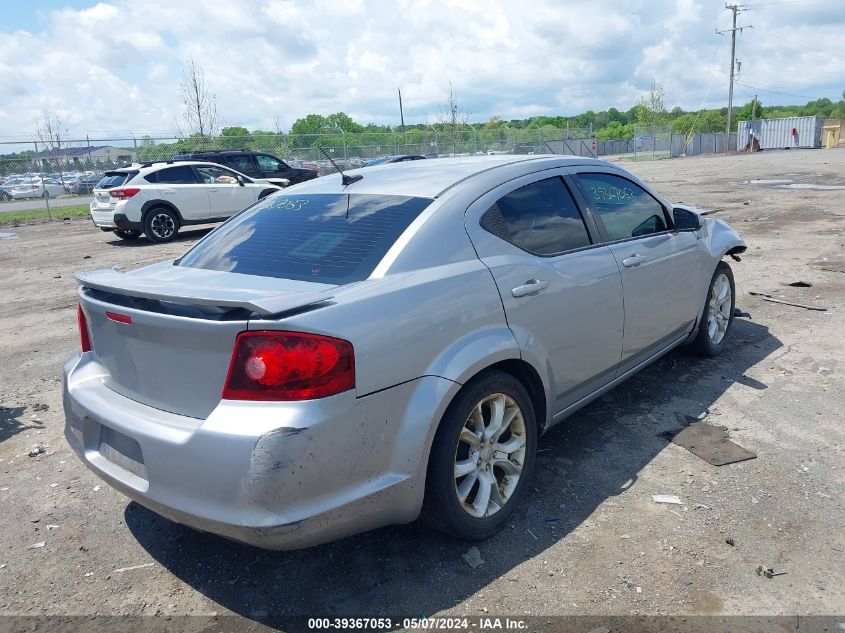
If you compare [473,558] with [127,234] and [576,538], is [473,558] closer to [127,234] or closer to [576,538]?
[576,538]

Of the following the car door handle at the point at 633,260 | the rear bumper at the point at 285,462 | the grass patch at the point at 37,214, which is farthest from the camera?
the grass patch at the point at 37,214

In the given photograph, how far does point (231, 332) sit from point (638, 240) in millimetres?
2791

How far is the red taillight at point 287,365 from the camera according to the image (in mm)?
2439

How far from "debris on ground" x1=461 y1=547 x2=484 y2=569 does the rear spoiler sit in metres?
1.36

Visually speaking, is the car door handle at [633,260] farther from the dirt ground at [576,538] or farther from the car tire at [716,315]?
the car tire at [716,315]

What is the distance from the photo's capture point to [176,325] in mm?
2592

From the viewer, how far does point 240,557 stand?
10.3ft

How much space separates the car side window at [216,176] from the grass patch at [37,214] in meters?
9.18

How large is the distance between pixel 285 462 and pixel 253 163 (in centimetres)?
1692

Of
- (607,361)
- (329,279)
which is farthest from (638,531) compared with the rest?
(329,279)

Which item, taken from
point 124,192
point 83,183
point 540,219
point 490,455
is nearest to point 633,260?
point 540,219

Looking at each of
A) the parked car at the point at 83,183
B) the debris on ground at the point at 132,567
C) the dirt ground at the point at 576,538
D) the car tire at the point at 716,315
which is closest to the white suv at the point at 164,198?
the dirt ground at the point at 576,538

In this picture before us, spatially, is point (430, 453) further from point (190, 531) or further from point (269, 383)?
point (190, 531)

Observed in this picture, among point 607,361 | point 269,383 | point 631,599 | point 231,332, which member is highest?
point 231,332
